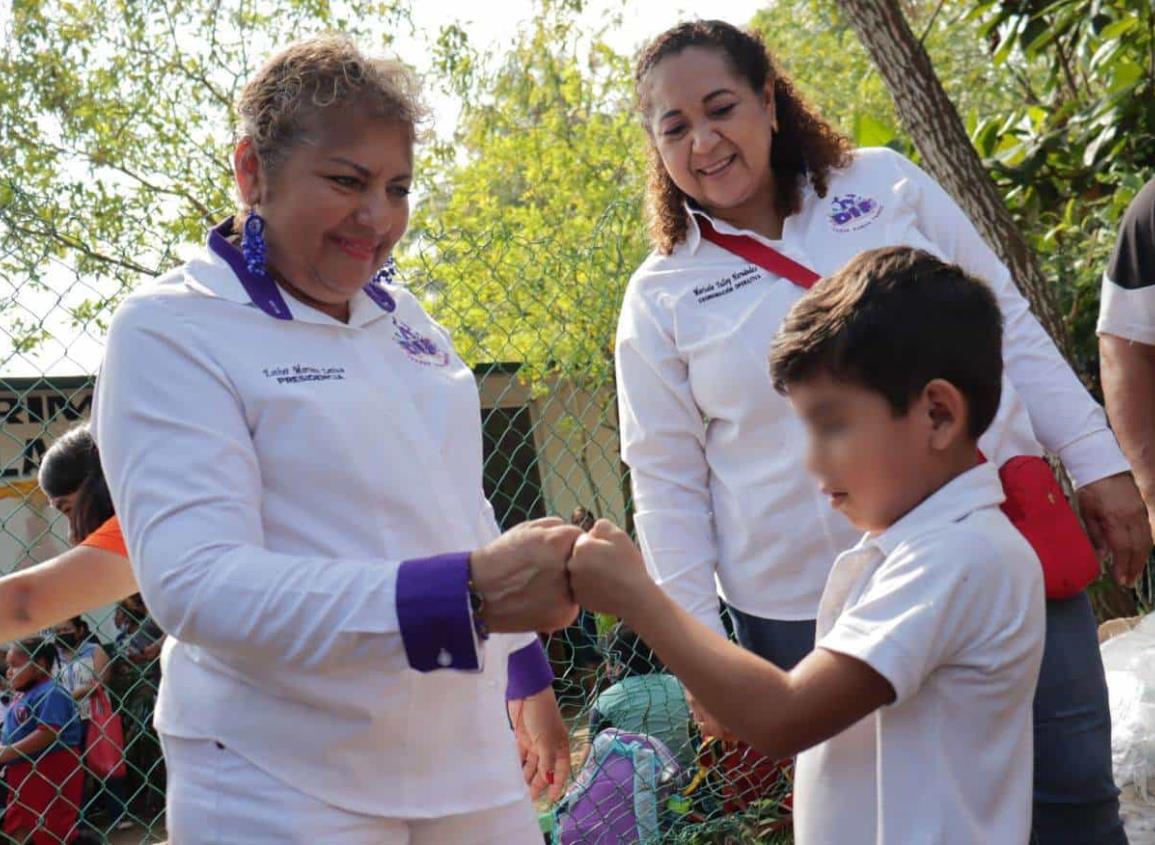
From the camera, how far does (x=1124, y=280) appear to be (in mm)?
3289

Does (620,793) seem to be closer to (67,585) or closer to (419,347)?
(67,585)

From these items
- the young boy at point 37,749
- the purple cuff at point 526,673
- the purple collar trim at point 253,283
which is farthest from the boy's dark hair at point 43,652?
the purple collar trim at point 253,283

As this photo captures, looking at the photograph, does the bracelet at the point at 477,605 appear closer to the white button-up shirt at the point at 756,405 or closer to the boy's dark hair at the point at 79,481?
the white button-up shirt at the point at 756,405

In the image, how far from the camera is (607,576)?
1.85m

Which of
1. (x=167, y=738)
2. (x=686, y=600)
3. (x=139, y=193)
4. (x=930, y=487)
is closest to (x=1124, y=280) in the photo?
(x=686, y=600)

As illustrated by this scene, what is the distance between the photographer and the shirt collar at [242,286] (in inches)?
79.8

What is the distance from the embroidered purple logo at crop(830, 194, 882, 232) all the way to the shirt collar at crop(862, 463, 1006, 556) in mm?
1011

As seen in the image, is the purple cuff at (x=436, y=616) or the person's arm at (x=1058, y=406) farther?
the person's arm at (x=1058, y=406)

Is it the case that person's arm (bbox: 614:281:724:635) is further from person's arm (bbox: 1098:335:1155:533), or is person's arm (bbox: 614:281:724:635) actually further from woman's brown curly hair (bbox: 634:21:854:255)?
person's arm (bbox: 1098:335:1155:533)

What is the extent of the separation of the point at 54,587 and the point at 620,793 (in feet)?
8.16

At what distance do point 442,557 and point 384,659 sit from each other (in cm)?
15

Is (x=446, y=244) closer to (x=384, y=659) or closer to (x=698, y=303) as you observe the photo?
(x=698, y=303)

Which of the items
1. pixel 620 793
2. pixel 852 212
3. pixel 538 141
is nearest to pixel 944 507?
pixel 852 212

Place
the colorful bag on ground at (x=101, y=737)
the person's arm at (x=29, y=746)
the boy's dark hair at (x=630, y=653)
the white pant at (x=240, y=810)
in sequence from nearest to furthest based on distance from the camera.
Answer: the white pant at (x=240, y=810)
the boy's dark hair at (x=630, y=653)
the colorful bag on ground at (x=101, y=737)
the person's arm at (x=29, y=746)
